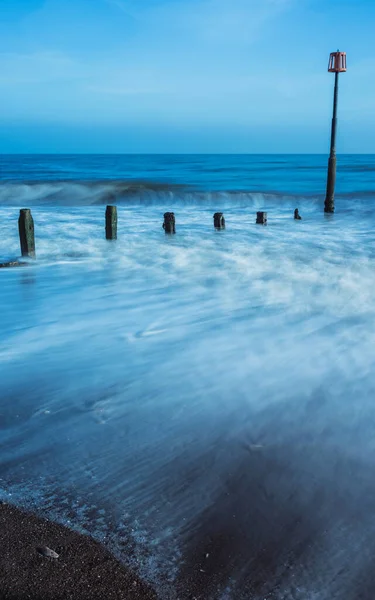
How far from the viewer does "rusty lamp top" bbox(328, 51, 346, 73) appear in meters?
15.9

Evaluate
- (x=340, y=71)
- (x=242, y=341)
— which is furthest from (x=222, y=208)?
(x=242, y=341)

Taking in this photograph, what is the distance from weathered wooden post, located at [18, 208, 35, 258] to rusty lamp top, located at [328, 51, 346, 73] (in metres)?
10.4

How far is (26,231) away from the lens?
10.4 m

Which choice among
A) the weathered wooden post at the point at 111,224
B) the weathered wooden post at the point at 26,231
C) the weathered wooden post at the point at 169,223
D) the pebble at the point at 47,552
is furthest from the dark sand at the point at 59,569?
the weathered wooden post at the point at 169,223

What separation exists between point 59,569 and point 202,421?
1.73 meters

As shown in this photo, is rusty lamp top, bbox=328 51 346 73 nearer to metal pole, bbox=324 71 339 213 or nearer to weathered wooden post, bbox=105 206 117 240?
metal pole, bbox=324 71 339 213

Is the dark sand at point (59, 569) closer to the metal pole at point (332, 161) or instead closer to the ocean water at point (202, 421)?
the ocean water at point (202, 421)

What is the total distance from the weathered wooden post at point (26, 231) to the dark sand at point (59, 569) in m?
8.27

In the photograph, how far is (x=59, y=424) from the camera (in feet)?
12.5

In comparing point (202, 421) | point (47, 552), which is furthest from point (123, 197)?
point (47, 552)

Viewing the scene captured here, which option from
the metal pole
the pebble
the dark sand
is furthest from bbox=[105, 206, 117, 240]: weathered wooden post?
the pebble

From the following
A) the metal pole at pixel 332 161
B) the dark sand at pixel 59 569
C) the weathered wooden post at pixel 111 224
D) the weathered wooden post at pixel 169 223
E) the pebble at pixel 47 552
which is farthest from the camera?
the metal pole at pixel 332 161

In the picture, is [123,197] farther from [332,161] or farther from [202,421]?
[202,421]

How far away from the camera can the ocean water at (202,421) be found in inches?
103
